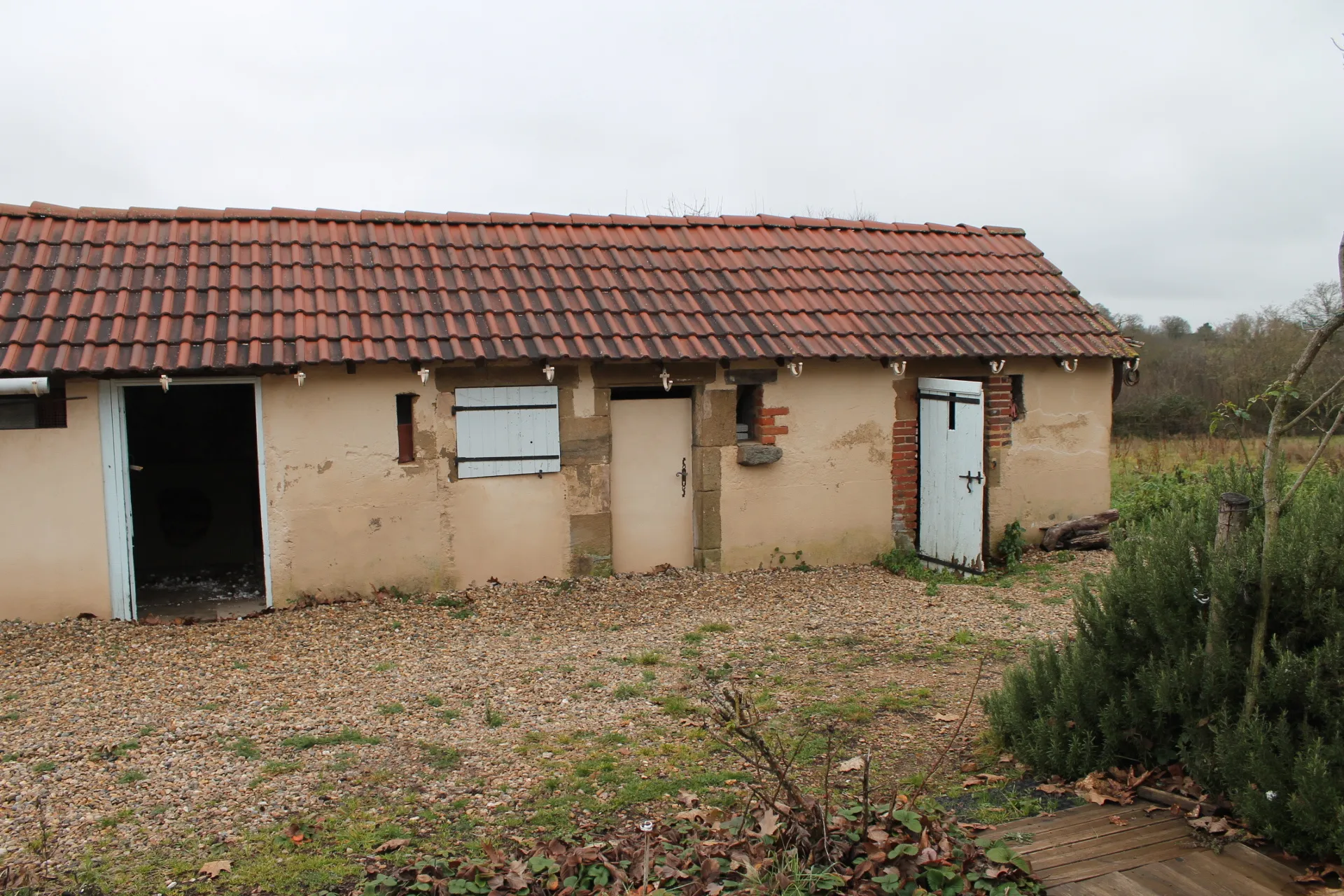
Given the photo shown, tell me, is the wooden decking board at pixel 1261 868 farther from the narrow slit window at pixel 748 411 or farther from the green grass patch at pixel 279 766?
the narrow slit window at pixel 748 411

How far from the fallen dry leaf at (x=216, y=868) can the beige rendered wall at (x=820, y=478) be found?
6.40 m

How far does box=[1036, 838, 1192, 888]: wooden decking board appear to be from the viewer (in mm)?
3902

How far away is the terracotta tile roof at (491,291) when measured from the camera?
8.63m

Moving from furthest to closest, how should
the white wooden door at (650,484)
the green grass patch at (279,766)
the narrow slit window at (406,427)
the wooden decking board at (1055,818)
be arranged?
1. the white wooden door at (650,484)
2. the narrow slit window at (406,427)
3. the green grass patch at (279,766)
4. the wooden decking board at (1055,818)

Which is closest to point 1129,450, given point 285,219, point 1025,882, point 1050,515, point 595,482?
point 1050,515

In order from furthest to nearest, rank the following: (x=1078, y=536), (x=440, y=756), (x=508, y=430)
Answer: (x=1078, y=536)
(x=508, y=430)
(x=440, y=756)

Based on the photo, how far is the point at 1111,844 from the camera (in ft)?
13.8

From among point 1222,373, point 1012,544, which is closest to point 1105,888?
point 1012,544

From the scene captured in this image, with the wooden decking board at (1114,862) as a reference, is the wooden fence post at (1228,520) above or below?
above

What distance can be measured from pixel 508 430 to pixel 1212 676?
20.9 feet

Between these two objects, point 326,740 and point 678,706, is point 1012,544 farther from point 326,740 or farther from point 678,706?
point 326,740

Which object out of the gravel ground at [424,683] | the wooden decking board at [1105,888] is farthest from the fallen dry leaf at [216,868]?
the wooden decking board at [1105,888]

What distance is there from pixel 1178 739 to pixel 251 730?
16.5 feet

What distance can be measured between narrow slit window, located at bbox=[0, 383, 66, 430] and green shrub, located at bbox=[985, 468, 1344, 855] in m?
7.54
